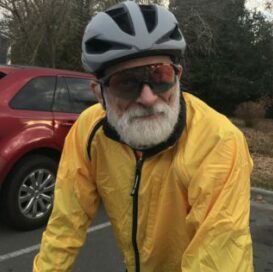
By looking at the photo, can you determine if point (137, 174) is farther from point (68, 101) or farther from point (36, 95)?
point (68, 101)

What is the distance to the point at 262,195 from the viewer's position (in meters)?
7.38

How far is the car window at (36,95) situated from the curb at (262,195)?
3241 mm

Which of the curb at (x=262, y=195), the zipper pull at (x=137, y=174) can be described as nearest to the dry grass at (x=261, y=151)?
the curb at (x=262, y=195)

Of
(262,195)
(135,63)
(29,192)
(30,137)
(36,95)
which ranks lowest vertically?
(262,195)

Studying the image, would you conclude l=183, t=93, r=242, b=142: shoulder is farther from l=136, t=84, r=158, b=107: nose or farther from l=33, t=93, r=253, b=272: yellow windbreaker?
l=136, t=84, r=158, b=107: nose

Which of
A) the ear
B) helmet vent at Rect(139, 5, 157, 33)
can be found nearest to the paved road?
the ear

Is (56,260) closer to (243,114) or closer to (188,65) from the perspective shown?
(243,114)

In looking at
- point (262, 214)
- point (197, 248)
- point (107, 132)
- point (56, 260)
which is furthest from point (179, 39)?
point (262, 214)

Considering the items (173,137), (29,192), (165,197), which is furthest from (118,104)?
(29,192)

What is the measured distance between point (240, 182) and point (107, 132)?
1.65 feet

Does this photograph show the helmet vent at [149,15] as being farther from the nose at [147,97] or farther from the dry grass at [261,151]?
the dry grass at [261,151]

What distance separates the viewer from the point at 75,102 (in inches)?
235

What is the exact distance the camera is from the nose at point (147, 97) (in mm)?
1723

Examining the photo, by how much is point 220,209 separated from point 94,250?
355cm
